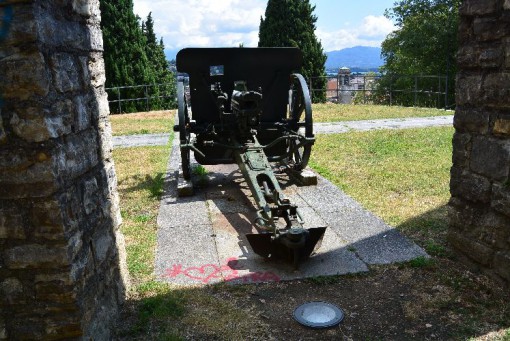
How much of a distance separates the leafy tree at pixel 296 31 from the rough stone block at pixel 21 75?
17.8 meters

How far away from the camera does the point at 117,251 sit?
9.87 ft

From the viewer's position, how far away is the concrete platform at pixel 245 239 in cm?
352

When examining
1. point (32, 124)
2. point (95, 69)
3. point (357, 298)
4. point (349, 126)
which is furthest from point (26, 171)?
point (349, 126)

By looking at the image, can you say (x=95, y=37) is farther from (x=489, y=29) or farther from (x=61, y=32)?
(x=489, y=29)

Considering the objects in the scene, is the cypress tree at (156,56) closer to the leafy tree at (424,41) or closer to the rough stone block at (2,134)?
the leafy tree at (424,41)

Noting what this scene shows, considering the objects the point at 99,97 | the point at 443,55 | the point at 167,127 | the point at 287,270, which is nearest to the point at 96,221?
the point at 99,97

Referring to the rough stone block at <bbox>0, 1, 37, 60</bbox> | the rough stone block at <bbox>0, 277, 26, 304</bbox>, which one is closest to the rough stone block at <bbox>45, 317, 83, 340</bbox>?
the rough stone block at <bbox>0, 277, 26, 304</bbox>

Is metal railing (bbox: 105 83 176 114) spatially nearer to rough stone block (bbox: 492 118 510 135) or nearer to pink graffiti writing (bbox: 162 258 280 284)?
pink graffiti writing (bbox: 162 258 280 284)

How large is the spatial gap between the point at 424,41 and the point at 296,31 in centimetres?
704

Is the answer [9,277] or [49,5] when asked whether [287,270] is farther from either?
[49,5]

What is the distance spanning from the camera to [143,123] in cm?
1278

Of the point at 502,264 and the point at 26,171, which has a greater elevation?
the point at 26,171

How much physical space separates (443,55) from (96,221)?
74.7 ft

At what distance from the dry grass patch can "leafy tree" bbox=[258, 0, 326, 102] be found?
6729 millimetres
